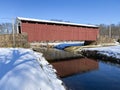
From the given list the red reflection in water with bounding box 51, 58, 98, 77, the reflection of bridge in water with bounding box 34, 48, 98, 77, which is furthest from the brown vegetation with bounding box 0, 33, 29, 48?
the red reflection in water with bounding box 51, 58, 98, 77

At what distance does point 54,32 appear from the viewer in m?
34.8

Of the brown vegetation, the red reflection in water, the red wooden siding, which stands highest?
the red wooden siding

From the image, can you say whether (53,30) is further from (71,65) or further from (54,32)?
(71,65)

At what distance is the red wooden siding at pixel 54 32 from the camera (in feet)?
105

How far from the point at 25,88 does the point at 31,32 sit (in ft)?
83.9

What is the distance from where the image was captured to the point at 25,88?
7.06 metres

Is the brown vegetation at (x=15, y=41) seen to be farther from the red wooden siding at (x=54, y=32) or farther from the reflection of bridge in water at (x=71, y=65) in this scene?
the reflection of bridge in water at (x=71, y=65)

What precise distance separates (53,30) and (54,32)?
0.41 metres

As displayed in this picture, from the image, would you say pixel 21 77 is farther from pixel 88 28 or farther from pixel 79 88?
pixel 88 28

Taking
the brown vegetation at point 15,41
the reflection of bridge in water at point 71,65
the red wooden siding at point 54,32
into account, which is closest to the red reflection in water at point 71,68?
the reflection of bridge in water at point 71,65

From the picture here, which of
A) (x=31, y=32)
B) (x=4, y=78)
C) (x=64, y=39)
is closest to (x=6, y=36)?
(x=31, y=32)

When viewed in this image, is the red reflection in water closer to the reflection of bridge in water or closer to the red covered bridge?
the reflection of bridge in water

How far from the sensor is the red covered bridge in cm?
3181

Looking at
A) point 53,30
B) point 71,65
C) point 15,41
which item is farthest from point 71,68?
point 53,30
